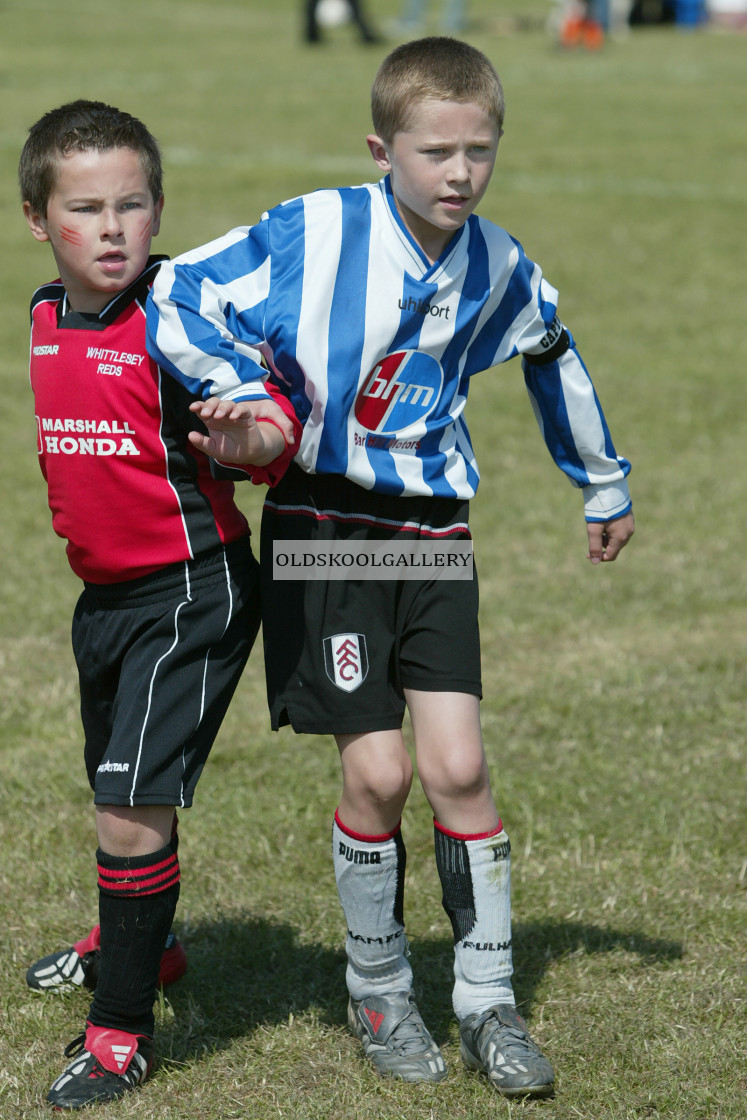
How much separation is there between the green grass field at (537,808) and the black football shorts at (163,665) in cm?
67

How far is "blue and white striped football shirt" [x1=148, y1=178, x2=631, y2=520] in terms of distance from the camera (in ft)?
9.13

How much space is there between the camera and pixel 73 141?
282cm

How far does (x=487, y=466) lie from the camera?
745 centimetres

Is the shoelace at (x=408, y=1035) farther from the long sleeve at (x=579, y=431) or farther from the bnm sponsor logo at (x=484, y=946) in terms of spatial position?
the long sleeve at (x=579, y=431)

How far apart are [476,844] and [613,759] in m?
1.49

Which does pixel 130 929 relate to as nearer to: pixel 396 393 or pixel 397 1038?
pixel 397 1038

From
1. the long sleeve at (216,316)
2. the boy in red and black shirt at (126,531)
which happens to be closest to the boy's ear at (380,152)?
the long sleeve at (216,316)

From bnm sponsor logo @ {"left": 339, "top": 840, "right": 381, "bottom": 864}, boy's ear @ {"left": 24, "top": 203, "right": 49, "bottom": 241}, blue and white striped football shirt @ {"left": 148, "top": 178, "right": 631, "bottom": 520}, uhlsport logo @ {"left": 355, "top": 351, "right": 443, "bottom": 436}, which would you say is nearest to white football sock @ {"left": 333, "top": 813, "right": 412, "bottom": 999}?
bnm sponsor logo @ {"left": 339, "top": 840, "right": 381, "bottom": 864}

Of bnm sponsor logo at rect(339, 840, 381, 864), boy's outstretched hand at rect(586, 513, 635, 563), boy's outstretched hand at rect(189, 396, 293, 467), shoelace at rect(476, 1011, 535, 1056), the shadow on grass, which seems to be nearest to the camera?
boy's outstretched hand at rect(189, 396, 293, 467)

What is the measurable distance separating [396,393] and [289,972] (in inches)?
56.1

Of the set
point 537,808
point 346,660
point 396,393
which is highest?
point 396,393

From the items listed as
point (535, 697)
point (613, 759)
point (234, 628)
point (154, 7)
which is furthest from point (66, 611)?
point (154, 7)

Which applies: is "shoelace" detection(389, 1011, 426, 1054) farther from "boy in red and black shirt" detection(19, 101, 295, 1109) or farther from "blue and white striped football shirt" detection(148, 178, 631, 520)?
"blue and white striped football shirt" detection(148, 178, 631, 520)

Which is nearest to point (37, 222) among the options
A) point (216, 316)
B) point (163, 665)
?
point (216, 316)
